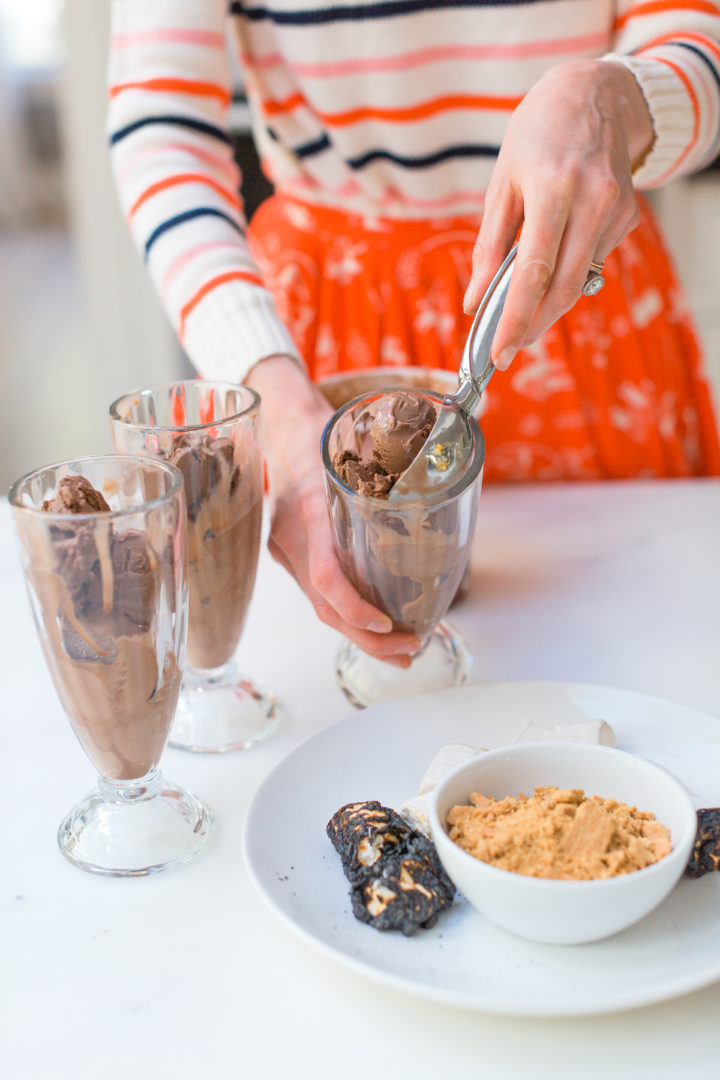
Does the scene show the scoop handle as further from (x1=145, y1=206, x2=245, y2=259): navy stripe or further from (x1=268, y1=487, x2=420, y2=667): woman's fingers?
(x1=145, y1=206, x2=245, y2=259): navy stripe

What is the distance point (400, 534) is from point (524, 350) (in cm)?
55

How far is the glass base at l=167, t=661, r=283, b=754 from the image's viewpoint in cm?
69

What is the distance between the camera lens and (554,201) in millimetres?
637

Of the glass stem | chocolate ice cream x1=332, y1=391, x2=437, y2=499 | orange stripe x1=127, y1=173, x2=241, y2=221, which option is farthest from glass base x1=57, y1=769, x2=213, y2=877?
orange stripe x1=127, y1=173, x2=241, y2=221

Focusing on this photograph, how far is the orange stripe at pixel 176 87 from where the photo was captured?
0.96 metres

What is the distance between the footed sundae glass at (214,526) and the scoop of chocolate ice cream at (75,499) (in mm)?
89

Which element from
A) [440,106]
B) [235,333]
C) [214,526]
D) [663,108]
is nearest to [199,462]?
[214,526]

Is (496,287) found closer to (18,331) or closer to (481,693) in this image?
(481,693)

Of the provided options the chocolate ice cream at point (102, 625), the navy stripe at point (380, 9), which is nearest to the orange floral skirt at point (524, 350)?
the navy stripe at point (380, 9)

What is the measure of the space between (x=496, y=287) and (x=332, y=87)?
0.48m

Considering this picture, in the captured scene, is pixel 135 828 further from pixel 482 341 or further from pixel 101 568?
pixel 482 341

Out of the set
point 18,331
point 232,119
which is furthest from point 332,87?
point 18,331

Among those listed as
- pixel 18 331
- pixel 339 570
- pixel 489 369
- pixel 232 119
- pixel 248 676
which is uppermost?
pixel 232 119

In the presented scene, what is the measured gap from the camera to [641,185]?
897 mm
